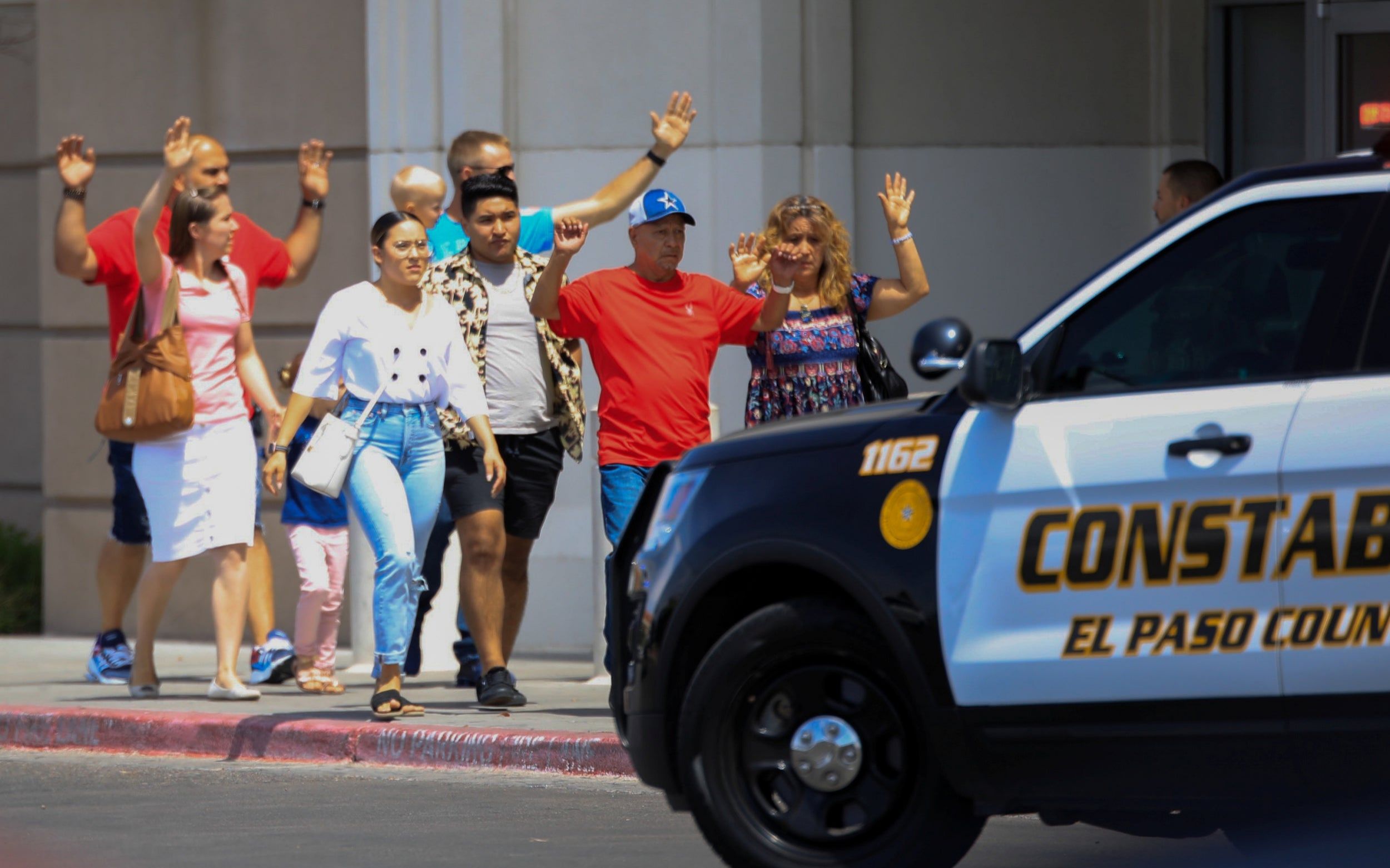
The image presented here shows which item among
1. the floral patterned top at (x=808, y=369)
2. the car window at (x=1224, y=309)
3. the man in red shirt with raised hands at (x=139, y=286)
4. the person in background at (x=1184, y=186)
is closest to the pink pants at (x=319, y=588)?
the man in red shirt with raised hands at (x=139, y=286)

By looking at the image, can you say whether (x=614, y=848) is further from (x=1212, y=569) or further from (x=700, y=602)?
(x=1212, y=569)

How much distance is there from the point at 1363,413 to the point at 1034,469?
754 millimetres

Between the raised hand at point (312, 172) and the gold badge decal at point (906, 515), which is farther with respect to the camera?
the raised hand at point (312, 172)

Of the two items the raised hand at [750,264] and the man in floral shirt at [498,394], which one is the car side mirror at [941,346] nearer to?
the raised hand at [750,264]

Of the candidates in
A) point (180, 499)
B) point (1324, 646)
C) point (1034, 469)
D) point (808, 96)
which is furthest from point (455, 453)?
point (1324, 646)

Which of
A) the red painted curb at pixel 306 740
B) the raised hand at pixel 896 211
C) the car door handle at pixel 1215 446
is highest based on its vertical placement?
the raised hand at pixel 896 211

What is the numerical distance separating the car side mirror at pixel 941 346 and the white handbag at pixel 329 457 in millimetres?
3311

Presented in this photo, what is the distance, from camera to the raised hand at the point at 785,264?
809 cm

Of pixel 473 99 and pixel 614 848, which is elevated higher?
pixel 473 99

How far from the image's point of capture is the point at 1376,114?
454 inches

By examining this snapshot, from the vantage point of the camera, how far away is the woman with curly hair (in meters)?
8.09

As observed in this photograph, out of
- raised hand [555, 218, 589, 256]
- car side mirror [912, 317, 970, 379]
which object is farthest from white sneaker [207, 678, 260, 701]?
car side mirror [912, 317, 970, 379]

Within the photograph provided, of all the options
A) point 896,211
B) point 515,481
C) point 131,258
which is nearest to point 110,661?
point 131,258

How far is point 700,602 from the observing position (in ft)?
18.7
